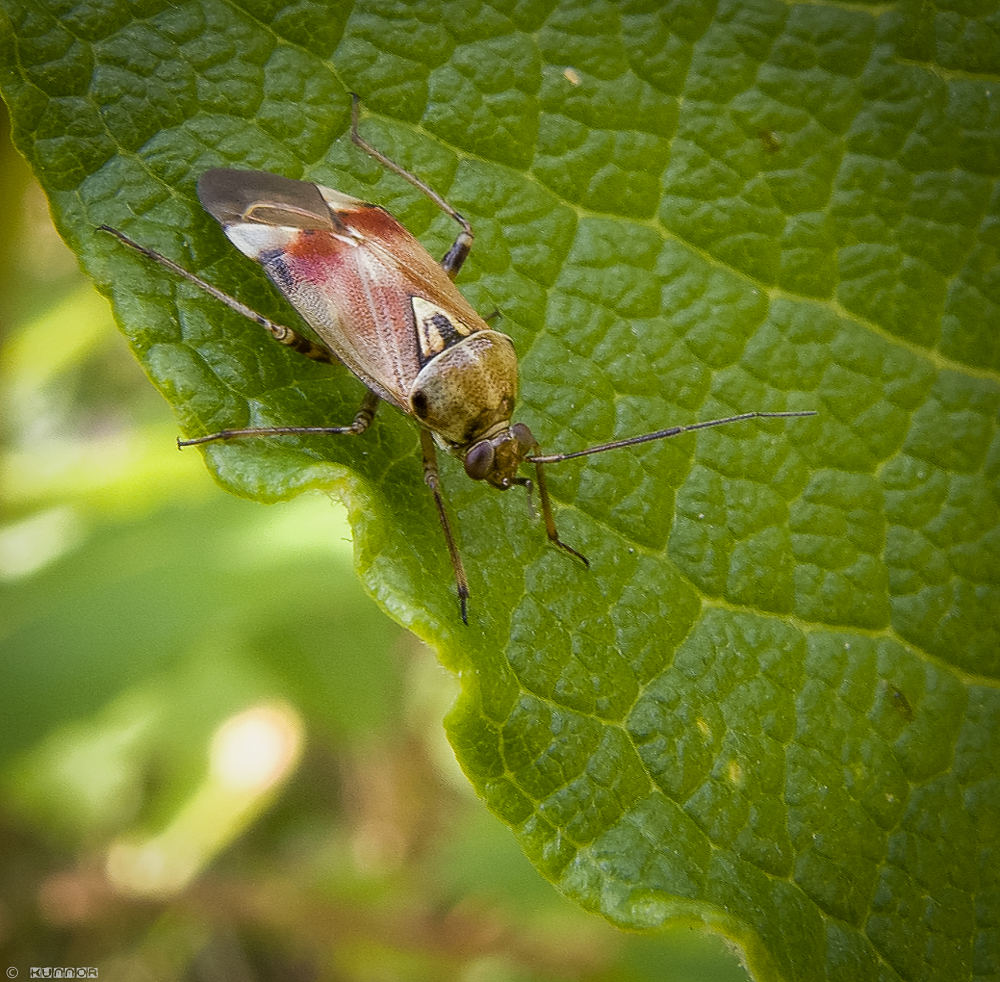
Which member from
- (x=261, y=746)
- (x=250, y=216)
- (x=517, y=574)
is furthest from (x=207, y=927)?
(x=250, y=216)

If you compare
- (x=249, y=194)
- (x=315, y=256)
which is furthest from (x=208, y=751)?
(x=249, y=194)

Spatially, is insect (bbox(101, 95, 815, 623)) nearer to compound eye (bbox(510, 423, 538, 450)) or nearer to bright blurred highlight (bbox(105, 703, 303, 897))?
compound eye (bbox(510, 423, 538, 450))

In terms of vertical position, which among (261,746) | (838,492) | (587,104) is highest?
(587,104)

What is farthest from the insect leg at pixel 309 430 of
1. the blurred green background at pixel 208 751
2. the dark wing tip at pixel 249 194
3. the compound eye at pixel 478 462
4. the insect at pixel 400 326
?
the blurred green background at pixel 208 751

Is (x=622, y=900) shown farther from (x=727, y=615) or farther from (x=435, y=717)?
(x=435, y=717)

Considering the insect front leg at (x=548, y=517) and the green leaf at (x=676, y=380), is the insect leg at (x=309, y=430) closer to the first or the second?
the green leaf at (x=676, y=380)

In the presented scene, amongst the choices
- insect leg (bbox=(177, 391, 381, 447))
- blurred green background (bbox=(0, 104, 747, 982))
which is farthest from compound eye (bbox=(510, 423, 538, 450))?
blurred green background (bbox=(0, 104, 747, 982))
